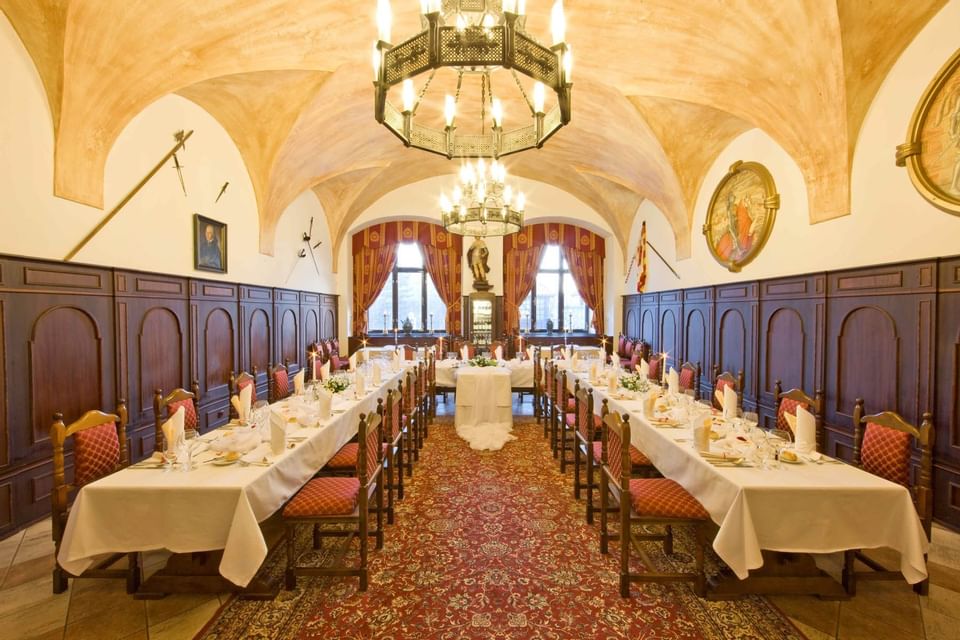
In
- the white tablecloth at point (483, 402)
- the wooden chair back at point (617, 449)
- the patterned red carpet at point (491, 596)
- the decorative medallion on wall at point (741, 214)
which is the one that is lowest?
the patterned red carpet at point (491, 596)

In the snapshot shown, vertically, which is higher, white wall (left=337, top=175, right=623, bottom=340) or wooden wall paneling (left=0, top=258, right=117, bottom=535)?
white wall (left=337, top=175, right=623, bottom=340)

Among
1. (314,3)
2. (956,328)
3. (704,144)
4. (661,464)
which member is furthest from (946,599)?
(314,3)

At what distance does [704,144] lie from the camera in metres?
6.38

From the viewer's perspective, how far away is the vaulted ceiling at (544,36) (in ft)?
11.7

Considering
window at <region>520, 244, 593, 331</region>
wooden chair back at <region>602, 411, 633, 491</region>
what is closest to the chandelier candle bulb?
wooden chair back at <region>602, 411, 633, 491</region>

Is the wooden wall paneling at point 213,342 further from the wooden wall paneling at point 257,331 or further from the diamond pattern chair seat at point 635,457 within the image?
the diamond pattern chair seat at point 635,457

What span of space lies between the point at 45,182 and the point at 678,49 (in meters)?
6.08

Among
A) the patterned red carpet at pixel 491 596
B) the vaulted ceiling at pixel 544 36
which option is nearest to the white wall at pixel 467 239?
the vaulted ceiling at pixel 544 36

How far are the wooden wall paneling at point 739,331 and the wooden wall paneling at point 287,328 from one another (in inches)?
285

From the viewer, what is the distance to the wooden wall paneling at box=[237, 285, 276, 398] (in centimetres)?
664

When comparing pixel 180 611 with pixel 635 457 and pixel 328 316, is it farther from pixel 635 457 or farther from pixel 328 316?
pixel 328 316

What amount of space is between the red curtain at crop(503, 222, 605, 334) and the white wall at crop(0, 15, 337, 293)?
19.6ft

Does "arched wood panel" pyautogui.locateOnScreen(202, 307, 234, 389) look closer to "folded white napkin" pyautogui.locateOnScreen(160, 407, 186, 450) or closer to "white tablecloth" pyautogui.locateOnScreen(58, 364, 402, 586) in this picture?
"folded white napkin" pyautogui.locateOnScreen(160, 407, 186, 450)

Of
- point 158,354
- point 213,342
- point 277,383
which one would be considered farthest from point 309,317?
point 158,354
